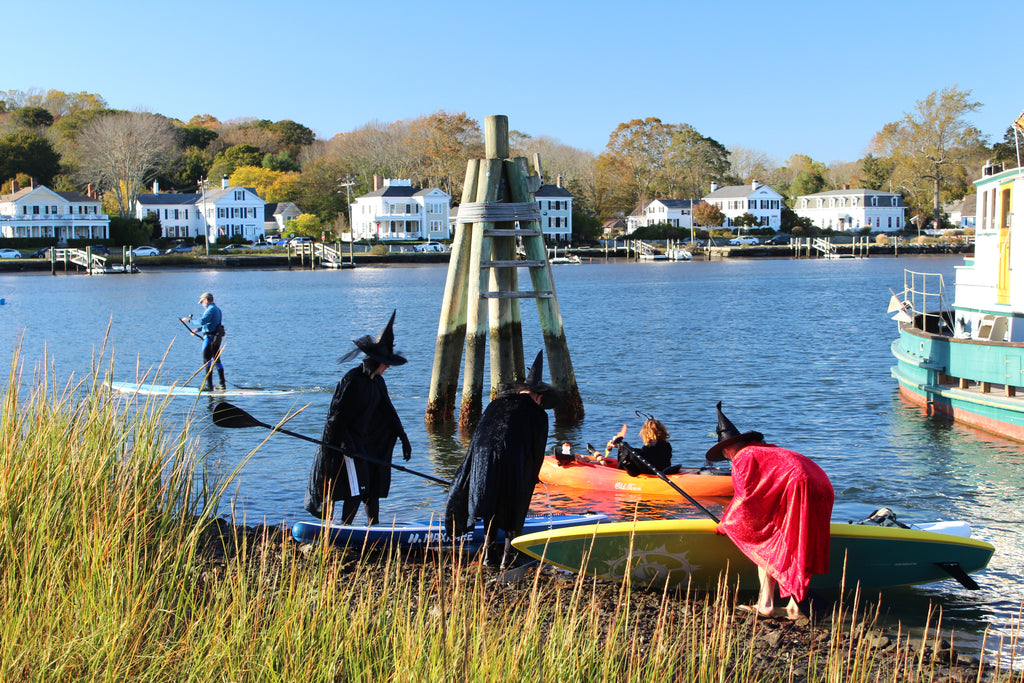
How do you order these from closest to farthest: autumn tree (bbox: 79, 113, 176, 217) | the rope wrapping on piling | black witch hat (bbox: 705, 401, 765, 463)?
black witch hat (bbox: 705, 401, 765, 463), the rope wrapping on piling, autumn tree (bbox: 79, 113, 176, 217)

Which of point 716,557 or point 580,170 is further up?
point 580,170

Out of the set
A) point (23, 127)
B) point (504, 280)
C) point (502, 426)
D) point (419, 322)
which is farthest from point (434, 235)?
point (502, 426)

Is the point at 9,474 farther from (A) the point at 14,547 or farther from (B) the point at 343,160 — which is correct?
(B) the point at 343,160

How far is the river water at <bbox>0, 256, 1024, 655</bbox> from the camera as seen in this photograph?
481 inches

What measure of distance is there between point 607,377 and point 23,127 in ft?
377

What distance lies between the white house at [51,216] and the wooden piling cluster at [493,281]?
9510 centimetres

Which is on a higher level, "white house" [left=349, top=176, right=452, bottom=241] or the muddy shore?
"white house" [left=349, top=176, right=452, bottom=241]

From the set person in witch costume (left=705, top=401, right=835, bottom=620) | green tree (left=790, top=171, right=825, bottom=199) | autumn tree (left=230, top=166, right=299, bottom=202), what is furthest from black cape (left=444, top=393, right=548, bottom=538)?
green tree (left=790, top=171, right=825, bottom=199)

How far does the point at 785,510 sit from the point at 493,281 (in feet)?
29.8

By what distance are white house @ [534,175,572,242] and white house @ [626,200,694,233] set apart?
10.7 meters

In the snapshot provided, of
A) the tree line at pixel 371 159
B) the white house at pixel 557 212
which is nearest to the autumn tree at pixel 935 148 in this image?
the tree line at pixel 371 159

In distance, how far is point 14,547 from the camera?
18.4ft

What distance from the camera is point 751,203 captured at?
126125mm

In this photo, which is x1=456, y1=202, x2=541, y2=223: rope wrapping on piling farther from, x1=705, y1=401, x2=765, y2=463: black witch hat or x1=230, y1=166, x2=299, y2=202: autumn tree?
x1=230, y1=166, x2=299, y2=202: autumn tree
